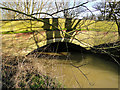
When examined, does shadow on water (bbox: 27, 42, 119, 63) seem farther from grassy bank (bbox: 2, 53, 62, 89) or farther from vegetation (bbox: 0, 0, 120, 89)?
grassy bank (bbox: 2, 53, 62, 89)

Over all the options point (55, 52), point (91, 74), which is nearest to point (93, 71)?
point (91, 74)

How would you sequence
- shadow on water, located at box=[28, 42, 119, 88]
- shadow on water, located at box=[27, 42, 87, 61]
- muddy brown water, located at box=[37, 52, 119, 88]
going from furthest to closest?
1. shadow on water, located at box=[27, 42, 87, 61]
2. shadow on water, located at box=[28, 42, 119, 88]
3. muddy brown water, located at box=[37, 52, 119, 88]

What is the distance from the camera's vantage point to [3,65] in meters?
2.96

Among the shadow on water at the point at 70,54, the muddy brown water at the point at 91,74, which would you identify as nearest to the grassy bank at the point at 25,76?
the muddy brown water at the point at 91,74

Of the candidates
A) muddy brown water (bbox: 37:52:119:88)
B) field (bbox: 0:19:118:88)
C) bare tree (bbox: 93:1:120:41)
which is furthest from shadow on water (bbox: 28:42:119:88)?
bare tree (bbox: 93:1:120:41)

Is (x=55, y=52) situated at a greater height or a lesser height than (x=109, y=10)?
lesser

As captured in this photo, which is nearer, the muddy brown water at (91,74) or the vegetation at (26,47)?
the vegetation at (26,47)

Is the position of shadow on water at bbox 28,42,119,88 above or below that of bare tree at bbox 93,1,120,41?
below

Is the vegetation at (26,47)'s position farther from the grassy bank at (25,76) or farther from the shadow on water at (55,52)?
the shadow on water at (55,52)

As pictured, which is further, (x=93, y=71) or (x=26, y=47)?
(x=93, y=71)

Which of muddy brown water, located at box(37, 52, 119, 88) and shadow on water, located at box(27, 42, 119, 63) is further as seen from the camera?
shadow on water, located at box(27, 42, 119, 63)

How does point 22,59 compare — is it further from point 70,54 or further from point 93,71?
point 70,54

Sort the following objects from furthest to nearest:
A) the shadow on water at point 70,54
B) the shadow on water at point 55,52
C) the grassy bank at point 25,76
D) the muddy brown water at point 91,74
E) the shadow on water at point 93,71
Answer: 1. the shadow on water at point 70,54
2. the shadow on water at point 55,52
3. the shadow on water at point 93,71
4. the muddy brown water at point 91,74
5. the grassy bank at point 25,76

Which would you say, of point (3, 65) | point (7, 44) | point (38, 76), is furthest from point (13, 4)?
point (38, 76)
